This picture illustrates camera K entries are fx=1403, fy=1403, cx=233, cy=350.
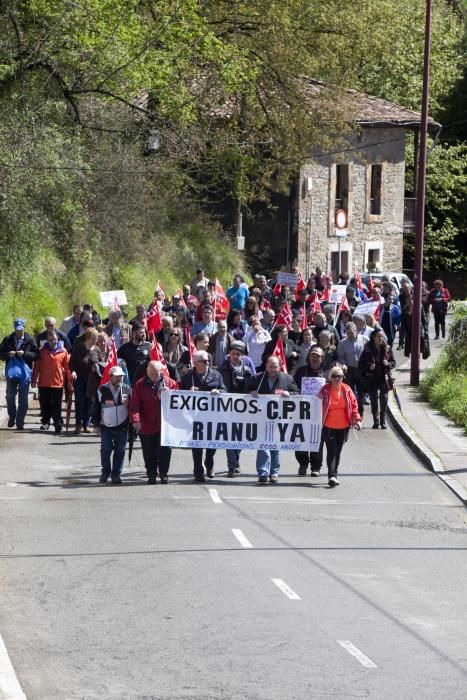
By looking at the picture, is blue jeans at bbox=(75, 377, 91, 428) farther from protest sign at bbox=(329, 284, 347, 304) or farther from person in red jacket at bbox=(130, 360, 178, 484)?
protest sign at bbox=(329, 284, 347, 304)

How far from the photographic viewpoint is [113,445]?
58.7 ft

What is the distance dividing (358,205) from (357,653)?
48996mm

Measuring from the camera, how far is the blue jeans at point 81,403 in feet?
73.0

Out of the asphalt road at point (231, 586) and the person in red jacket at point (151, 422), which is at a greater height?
the person in red jacket at point (151, 422)

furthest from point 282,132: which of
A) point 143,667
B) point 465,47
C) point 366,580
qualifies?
point 143,667

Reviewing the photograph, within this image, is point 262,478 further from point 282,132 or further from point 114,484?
point 282,132

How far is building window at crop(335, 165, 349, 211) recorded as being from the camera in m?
56.8

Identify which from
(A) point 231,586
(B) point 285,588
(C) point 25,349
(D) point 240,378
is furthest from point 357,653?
(C) point 25,349

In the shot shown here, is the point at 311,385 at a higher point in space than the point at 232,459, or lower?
higher

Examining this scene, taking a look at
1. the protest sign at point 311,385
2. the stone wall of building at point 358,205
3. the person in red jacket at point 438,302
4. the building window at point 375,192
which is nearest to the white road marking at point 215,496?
the protest sign at point 311,385

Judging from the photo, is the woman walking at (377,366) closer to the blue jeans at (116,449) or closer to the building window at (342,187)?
the blue jeans at (116,449)

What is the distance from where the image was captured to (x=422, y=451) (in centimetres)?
2122

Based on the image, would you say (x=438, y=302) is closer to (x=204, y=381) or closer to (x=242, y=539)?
(x=204, y=381)

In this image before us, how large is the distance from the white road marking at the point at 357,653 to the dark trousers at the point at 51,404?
13.3 meters
